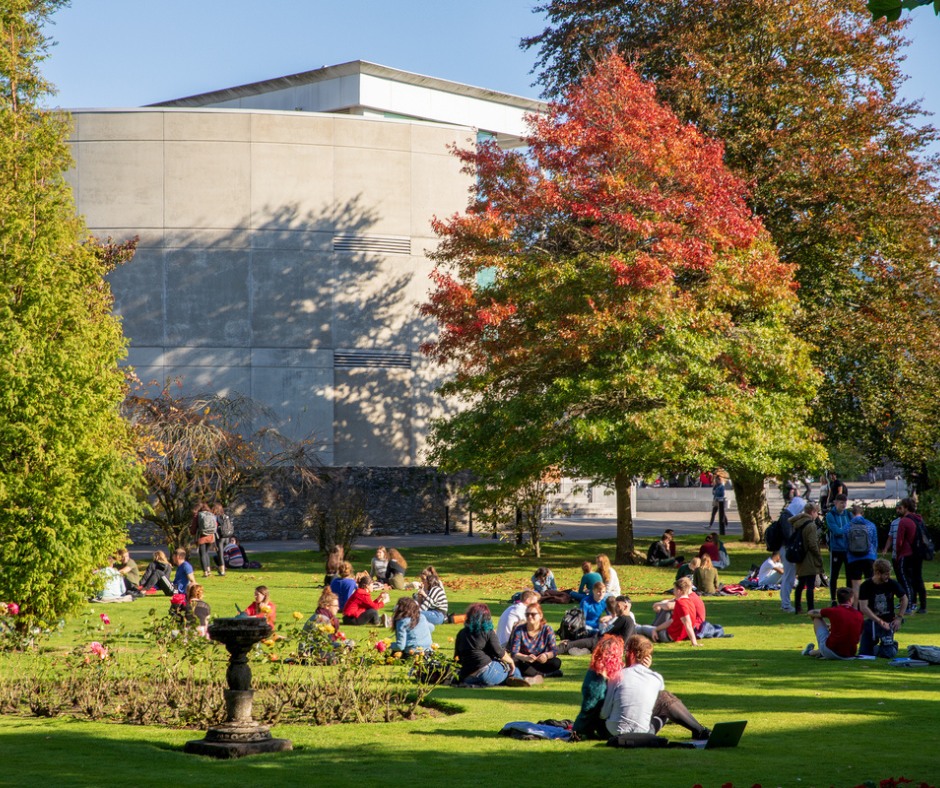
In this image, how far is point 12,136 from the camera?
59.1ft

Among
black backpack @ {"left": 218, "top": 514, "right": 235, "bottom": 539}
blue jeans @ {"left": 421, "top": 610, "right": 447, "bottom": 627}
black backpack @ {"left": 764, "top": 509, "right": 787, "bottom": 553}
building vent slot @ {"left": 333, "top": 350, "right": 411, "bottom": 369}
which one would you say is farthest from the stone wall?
black backpack @ {"left": 764, "top": 509, "right": 787, "bottom": 553}

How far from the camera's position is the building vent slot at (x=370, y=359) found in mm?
41469

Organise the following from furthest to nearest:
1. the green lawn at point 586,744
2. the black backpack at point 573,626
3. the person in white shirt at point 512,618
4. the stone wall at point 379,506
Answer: the stone wall at point 379,506 < the black backpack at point 573,626 < the person in white shirt at point 512,618 < the green lawn at point 586,744

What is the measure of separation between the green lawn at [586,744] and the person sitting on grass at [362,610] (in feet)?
8.82

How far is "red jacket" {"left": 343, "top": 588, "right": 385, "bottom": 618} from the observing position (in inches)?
782

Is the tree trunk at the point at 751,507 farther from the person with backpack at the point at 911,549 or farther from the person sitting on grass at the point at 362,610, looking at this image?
the person sitting on grass at the point at 362,610

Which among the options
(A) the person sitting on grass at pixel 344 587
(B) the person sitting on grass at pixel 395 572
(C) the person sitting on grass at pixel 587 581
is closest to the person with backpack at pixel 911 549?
(C) the person sitting on grass at pixel 587 581

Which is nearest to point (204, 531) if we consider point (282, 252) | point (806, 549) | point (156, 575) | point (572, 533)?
point (156, 575)

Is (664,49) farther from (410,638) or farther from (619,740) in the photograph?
(619,740)

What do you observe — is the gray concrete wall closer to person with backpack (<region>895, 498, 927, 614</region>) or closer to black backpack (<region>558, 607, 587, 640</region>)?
person with backpack (<region>895, 498, 927, 614</region>)

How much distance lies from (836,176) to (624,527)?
10.7 meters

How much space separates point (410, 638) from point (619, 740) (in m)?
4.79

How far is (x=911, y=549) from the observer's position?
1994 centimetres

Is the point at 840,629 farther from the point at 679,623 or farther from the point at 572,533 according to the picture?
the point at 572,533
